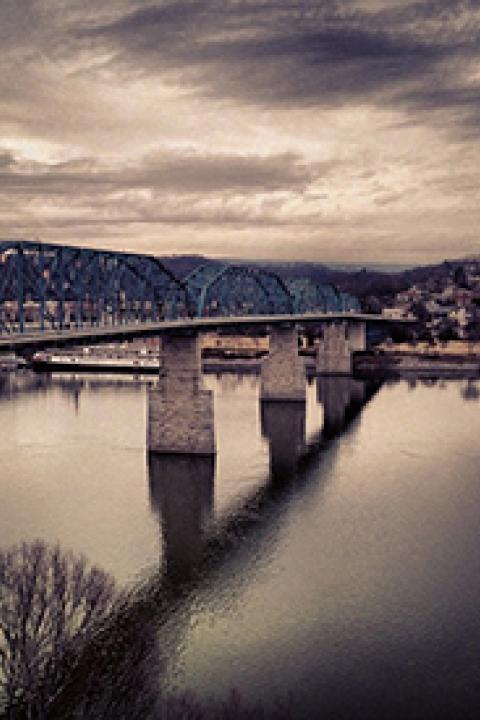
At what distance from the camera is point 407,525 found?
27.2 m

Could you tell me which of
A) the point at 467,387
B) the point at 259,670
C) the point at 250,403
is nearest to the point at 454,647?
the point at 259,670

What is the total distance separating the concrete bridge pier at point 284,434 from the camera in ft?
120

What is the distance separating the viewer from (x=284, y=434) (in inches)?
1770

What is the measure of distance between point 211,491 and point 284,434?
45.8ft

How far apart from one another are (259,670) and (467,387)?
5274 cm

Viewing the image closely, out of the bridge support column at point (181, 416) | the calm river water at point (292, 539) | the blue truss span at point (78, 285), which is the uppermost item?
the blue truss span at point (78, 285)

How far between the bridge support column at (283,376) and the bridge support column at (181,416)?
19560 mm

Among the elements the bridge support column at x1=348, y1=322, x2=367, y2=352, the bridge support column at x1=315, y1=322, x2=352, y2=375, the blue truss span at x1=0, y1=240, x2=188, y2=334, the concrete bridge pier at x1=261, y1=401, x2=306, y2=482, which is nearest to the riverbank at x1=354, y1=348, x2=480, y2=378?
the bridge support column at x1=348, y1=322, x2=367, y2=352

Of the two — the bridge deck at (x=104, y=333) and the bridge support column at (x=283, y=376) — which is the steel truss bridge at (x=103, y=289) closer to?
the bridge deck at (x=104, y=333)

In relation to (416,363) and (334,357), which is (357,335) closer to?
(416,363)

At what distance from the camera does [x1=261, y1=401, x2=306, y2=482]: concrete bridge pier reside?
3662cm

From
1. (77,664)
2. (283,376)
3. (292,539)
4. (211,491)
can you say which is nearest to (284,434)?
(283,376)

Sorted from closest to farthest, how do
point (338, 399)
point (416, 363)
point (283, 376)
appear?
point (283, 376)
point (338, 399)
point (416, 363)

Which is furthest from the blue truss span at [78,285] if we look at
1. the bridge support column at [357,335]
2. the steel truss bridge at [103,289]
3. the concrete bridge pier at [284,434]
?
the bridge support column at [357,335]
